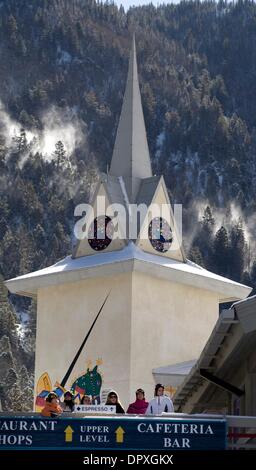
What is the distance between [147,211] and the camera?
4509cm

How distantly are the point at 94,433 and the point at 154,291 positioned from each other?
28680 mm

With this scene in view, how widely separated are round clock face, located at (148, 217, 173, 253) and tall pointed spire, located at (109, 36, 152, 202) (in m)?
1.11

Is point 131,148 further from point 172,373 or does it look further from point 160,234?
point 172,373

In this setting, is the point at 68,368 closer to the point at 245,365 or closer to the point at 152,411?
the point at 245,365

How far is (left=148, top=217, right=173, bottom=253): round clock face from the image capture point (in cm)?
4475

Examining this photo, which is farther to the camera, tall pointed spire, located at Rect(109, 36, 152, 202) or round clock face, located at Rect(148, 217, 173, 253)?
tall pointed spire, located at Rect(109, 36, 152, 202)

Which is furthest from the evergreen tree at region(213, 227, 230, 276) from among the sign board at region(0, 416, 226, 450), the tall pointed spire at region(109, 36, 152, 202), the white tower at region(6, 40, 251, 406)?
the sign board at region(0, 416, 226, 450)

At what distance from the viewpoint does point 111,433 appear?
14.5 metres

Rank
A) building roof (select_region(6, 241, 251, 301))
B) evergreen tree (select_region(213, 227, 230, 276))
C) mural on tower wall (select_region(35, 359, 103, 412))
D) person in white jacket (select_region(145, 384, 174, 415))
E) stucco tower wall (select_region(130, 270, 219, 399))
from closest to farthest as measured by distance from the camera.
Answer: person in white jacket (select_region(145, 384, 174, 415))
stucco tower wall (select_region(130, 270, 219, 399))
mural on tower wall (select_region(35, 359, 103, 412))
building roof (select_region(6, 241, 251, 301))
evergreen tree (select_region(213, 227, 230, 276))

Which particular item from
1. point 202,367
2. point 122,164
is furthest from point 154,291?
point 202,367

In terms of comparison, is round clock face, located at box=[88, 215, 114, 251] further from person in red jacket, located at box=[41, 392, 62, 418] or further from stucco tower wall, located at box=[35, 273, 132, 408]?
person in red jacket, located at box=[41, 392, 62, 418]

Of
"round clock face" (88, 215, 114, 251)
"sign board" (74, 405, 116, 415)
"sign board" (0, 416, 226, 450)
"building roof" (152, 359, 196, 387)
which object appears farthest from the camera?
"round clock face" (88, 215, 114, 251)

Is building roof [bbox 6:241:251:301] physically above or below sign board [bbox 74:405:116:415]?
above

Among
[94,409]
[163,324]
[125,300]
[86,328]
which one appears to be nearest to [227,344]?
[94,409]
